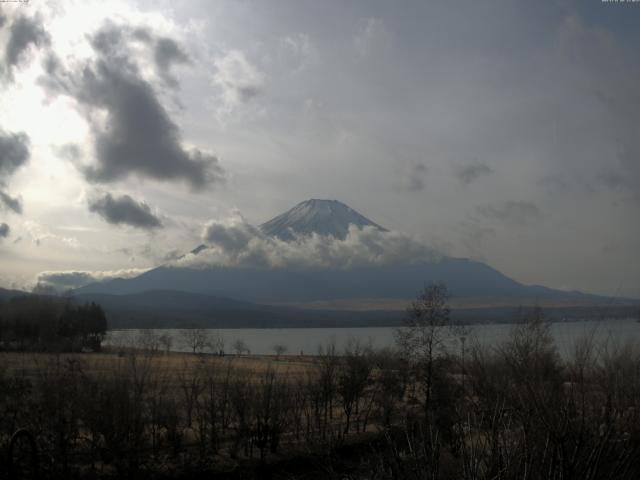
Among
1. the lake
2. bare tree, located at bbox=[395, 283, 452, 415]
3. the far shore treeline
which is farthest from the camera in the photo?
the far shore treeline

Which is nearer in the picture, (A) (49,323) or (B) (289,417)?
(B) (289,417)

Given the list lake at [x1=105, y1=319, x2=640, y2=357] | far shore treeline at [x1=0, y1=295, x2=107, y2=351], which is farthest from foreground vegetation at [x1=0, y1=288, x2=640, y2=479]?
far shore treeline at [x1=0, y1=295, x2=107, y2=351]

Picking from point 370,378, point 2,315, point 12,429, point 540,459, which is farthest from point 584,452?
point 2,315

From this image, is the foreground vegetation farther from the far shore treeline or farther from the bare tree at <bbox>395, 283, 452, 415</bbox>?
the far shore treeline

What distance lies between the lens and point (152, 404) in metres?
25.0

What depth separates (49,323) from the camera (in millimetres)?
90000

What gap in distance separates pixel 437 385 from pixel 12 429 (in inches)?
855

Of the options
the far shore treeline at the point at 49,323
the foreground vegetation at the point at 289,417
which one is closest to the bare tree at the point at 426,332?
the foreground vegetation at the point at 289,417

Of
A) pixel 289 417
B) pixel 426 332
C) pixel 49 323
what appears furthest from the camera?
pixel 49 323

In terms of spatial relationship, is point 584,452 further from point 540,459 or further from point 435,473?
point 435,473

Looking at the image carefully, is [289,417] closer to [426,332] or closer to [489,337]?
[426,332]

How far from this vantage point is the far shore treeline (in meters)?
84.4

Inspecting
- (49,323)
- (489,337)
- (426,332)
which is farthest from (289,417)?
(49,323)

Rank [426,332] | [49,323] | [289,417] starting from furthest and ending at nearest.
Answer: [49,323] < [426,332] < [289,417]
